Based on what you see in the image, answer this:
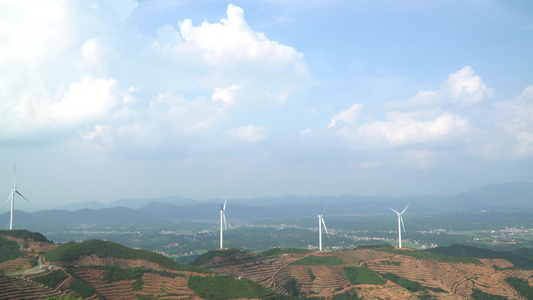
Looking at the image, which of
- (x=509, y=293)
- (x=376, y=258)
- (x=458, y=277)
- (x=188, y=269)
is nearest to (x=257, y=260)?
(x=188, y=269)

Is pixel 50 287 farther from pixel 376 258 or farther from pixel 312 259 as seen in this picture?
pixel 376 258

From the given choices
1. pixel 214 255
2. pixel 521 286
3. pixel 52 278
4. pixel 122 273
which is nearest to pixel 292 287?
pixel 214 255

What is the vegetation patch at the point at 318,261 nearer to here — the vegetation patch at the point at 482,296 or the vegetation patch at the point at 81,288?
the vegetation patch at the point at 482,296

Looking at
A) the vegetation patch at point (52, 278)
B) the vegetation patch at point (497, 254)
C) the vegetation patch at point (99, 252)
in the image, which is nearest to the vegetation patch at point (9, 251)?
the vegetation patch at point (99, 252)

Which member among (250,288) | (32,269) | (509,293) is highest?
(32,269)

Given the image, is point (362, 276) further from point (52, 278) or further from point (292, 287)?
point (52, 278)
